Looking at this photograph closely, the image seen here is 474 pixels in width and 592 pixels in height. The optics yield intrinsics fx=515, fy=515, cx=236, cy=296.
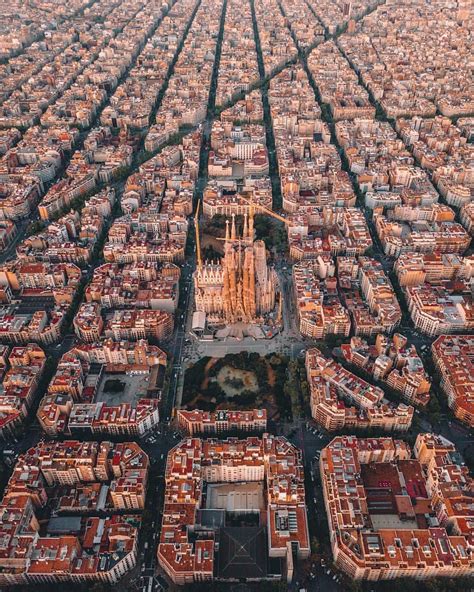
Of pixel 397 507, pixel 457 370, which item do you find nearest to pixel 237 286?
pixel 457 370

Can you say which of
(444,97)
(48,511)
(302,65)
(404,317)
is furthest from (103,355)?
(302,65)

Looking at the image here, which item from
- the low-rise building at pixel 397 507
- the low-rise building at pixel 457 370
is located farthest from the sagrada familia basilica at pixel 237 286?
the low-rise building at pixel 397 507

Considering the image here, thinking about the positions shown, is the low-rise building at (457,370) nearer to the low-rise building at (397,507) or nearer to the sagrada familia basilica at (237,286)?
the low-rise building at (397,507)

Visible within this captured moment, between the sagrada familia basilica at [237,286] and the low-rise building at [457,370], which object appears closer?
the low-rise building at [457,370]

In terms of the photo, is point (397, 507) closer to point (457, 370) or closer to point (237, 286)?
point (457, 370)

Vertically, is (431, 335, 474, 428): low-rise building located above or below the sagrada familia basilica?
below

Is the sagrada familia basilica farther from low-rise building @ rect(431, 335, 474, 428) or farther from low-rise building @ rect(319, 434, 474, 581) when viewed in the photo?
low-rise building @ rect(319, 434, 474, 581)

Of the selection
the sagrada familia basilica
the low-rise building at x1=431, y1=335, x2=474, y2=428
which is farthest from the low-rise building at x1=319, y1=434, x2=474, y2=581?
the sagrada familia basilica

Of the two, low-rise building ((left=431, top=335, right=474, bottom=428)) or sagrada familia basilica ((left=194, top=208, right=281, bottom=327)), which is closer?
low-rise building ((left=431, top=335, right=474, bottom=428))

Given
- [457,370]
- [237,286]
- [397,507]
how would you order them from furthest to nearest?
[237,286] < [457,370] < [397,507]
